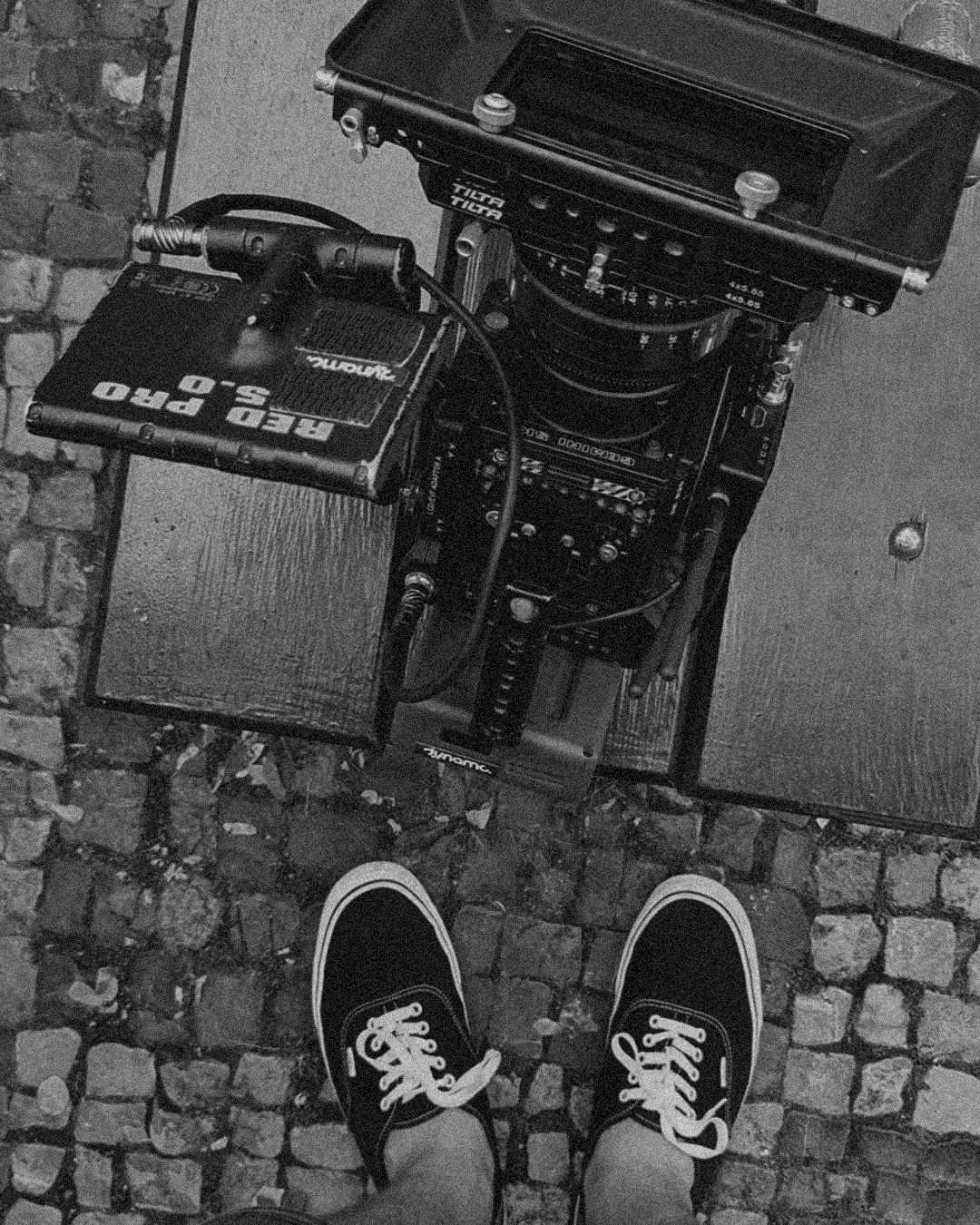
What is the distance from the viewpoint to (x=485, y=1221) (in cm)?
212

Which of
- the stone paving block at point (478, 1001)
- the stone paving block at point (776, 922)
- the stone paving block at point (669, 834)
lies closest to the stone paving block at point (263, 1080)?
the stone paving block at point (478, 1001)

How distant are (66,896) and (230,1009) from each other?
1.22 ft

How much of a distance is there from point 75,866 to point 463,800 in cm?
74

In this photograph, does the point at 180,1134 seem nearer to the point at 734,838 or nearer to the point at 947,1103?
the point at 734,838

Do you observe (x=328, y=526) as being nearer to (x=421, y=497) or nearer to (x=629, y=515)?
(x=421, y=497)

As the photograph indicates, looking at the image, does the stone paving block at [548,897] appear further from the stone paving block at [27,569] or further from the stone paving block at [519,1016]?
the stone paving block at [27,569]

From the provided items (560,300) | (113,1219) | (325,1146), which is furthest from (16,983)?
(560,300)

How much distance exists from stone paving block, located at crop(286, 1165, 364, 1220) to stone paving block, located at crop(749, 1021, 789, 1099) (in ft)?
2.49

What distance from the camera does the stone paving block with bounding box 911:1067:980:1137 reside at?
89.7 inches

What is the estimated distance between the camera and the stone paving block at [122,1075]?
89.3 inches

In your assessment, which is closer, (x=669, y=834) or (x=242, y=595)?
(x=242, y=595)

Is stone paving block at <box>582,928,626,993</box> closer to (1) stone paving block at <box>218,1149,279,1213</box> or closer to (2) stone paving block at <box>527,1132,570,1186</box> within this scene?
(2) stone paving block at <box>527,1132,570,1186</box>

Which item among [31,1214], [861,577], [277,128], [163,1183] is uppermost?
[277,128]

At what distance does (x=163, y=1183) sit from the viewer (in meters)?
2.26
